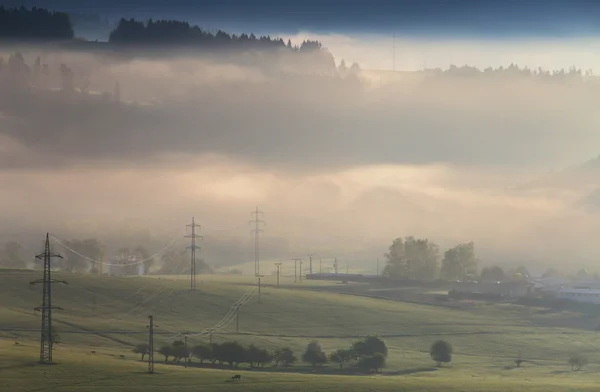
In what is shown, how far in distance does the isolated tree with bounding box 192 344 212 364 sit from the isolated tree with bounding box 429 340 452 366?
22.5 m

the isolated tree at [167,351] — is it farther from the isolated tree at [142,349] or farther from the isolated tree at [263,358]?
the isolated tree at [263,358]

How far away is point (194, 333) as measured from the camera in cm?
13988

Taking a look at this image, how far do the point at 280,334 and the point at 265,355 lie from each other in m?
24.7

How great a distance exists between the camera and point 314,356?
122m

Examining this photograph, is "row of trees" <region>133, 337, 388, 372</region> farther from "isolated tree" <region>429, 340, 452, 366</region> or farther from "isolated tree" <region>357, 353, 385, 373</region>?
"isolated tree" <region>429, 340, 452, 366</region>

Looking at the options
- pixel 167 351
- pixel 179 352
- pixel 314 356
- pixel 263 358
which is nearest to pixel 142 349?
pixel 167 351

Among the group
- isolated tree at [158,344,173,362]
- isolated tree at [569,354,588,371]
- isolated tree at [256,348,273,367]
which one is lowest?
isolated tree at [569,354,588,371]

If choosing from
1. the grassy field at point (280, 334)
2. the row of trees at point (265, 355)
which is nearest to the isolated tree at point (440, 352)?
→ the grassy field at point (280, 334)

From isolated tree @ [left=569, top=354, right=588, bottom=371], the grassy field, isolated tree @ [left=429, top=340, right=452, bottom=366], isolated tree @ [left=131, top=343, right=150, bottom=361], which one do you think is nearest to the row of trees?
isolated tree @ [left=131, top=343, right=150, bottom=361]

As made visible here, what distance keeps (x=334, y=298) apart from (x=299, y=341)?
45.3 meters

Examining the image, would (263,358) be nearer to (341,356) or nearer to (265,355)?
(265,355)

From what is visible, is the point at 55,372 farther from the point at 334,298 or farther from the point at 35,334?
the point at 334,298

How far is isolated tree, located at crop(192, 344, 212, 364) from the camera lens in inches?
4727

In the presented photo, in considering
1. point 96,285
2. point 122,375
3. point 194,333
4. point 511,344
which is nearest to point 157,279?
point 96,285
